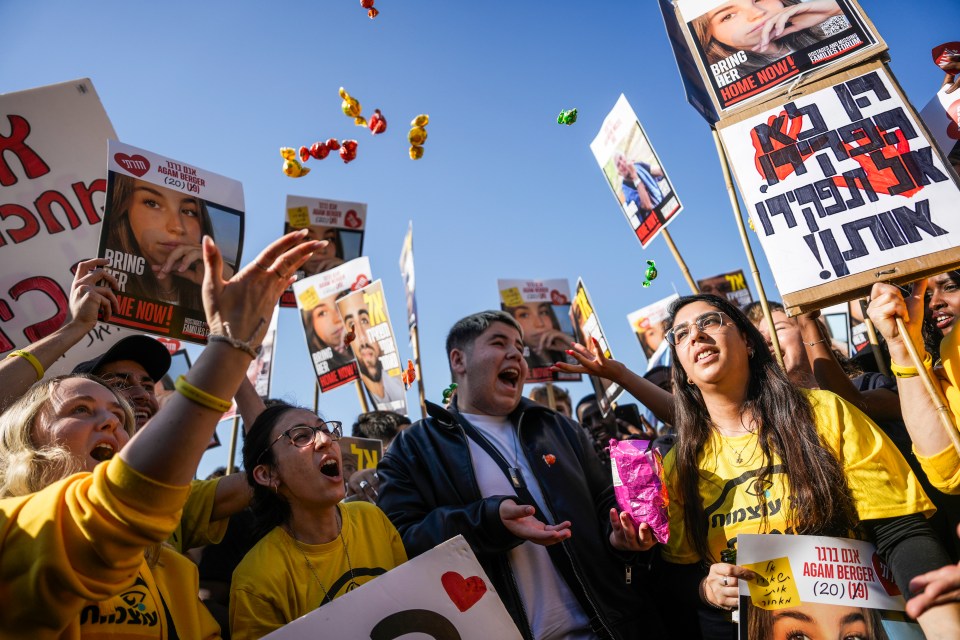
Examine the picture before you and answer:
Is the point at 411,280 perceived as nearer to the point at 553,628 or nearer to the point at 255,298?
the point at 553,628

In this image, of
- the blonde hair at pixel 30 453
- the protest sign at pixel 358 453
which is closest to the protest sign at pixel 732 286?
the protest sign at pixel 358 453

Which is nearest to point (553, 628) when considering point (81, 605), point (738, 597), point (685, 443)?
point (738, 597)

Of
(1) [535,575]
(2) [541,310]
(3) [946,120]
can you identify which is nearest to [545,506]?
(1) [535,575]

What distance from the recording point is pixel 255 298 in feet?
5.35

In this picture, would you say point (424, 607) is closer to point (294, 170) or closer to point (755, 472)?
point (755, 472)

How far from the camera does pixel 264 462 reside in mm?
2939

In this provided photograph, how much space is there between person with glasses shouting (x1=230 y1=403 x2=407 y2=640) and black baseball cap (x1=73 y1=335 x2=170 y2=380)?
632mm

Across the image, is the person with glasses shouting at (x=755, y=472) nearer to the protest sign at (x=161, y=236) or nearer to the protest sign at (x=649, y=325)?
the protest sign at (x=161, y=236)

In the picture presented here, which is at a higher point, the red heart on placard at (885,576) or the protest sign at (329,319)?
the protest sign at (329,319)

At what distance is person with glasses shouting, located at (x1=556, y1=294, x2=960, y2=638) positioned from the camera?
2.25 metres

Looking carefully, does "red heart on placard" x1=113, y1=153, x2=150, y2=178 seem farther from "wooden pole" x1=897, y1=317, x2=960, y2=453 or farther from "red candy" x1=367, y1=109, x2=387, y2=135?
"wooden pole" x1=897, y1=317, x2=960, y2=453

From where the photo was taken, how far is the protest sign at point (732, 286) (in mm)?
7435

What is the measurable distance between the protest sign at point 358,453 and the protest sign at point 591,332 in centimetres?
203

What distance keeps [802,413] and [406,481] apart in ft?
5.36
